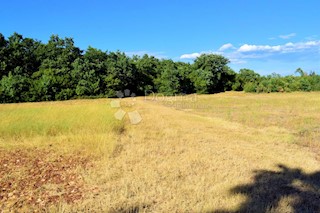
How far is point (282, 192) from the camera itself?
4.60 meters

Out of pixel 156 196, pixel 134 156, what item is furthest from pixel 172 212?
pixel 134 156

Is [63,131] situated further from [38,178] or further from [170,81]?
[170,81]

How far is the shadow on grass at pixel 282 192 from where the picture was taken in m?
4.02

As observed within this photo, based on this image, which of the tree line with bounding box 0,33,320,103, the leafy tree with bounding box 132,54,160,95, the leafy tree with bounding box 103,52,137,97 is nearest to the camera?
the tree line with bounding box 0,33,320,103

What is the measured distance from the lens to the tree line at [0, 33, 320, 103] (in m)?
33.7

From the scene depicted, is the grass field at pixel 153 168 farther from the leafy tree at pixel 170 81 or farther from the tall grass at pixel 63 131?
the leafy tree at pixel 170 81

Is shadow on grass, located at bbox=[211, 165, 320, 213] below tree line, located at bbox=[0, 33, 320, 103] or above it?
below

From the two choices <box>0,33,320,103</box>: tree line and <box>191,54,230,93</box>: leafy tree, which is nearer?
<box>0,33,320,103</box>: tree line

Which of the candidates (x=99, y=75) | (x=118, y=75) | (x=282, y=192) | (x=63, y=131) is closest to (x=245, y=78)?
(x=118, y=75)

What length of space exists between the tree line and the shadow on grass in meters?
32.0

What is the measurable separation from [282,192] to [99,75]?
35098 millimetres

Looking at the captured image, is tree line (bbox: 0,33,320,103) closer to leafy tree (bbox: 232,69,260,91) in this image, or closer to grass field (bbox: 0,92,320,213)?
leafy tree (bbox: 232,69,260,91)

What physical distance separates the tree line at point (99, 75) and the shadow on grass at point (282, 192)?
32.0 m

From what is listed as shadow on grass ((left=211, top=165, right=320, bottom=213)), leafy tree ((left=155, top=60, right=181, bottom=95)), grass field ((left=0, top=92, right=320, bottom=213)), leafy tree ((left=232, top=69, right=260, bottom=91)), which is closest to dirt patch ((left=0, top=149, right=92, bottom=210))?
grass field ((left=0, top=92, right=320, bottom=213))
